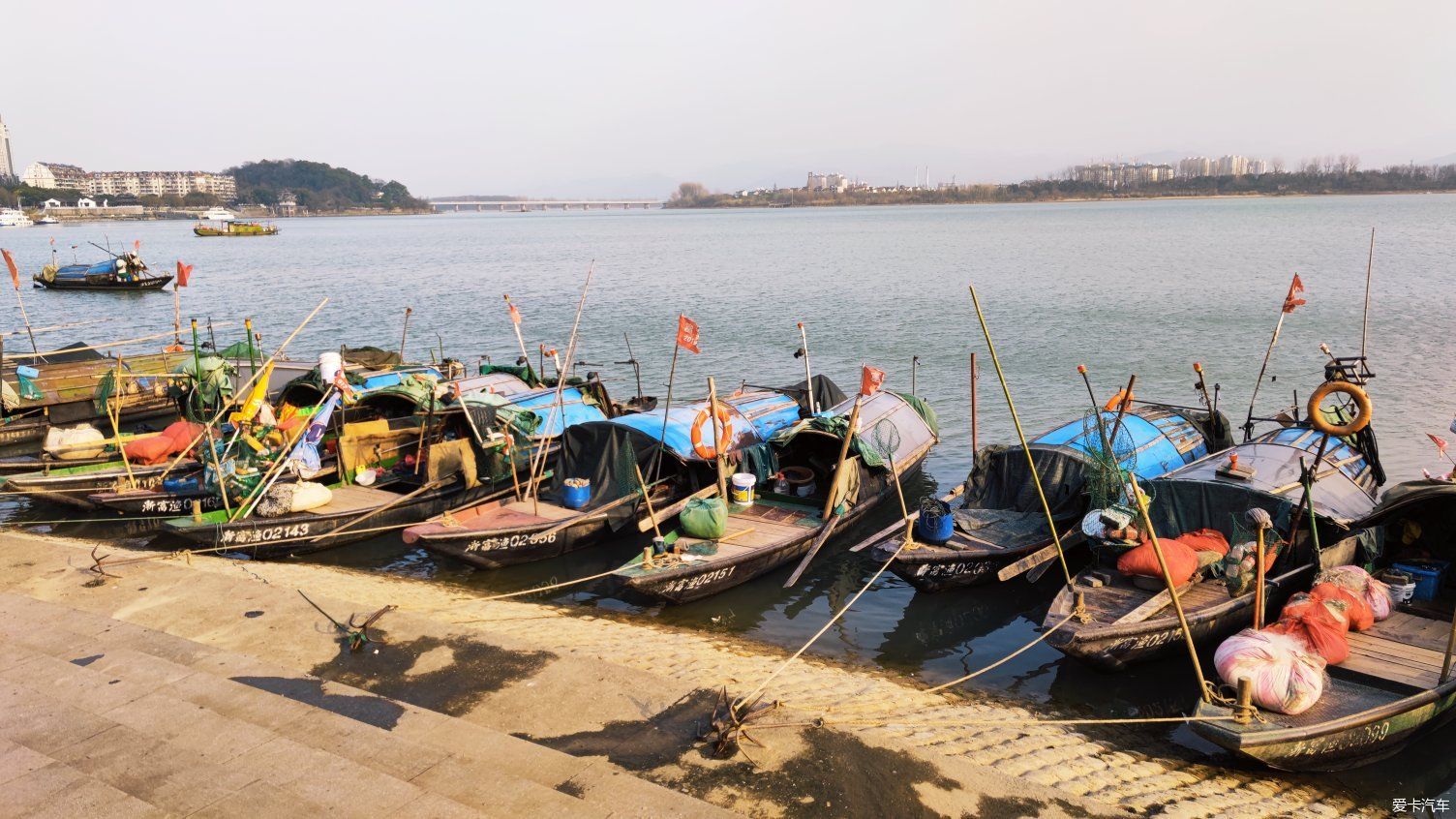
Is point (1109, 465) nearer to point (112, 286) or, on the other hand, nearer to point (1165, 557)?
point (1165, 557)

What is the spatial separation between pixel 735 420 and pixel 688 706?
29.4 ft

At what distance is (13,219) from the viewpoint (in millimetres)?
164375

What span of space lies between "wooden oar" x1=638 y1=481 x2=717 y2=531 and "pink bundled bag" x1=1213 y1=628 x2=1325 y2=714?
8587 mm

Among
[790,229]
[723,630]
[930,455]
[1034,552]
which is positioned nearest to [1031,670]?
[1034,552]

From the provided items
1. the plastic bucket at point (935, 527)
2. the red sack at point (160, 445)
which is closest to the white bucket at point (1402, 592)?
the plastic bucket at point (935, 527)

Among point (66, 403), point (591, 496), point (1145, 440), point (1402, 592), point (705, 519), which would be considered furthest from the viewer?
point (66, 403)

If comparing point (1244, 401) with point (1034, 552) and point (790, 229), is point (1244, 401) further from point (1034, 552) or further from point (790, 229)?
point (790, 229)

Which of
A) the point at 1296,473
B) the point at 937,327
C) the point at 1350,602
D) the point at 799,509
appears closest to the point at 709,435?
the point at 799,509

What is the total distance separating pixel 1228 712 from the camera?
30.9ft

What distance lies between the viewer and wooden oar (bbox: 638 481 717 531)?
15.3 m

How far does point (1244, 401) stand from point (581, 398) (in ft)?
68.4

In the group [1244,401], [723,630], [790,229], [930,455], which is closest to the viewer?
[723,630]

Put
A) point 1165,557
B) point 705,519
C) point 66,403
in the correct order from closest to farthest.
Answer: point 1165,557 < point 705,519 < point 66,403

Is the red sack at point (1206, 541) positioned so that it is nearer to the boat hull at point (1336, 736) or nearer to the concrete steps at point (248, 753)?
the boat hull at point (1336, 736)
